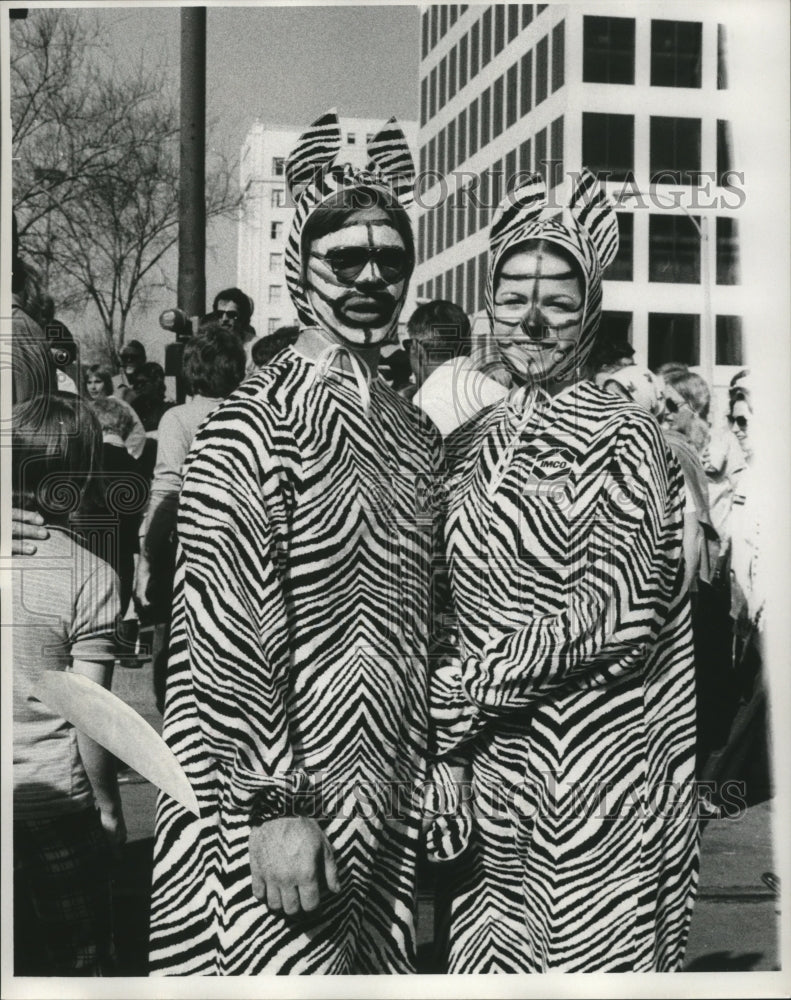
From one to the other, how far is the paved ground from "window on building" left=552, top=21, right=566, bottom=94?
6.20 feet

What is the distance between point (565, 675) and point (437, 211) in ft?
4.06

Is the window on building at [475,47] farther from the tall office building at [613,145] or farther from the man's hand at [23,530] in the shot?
the man's hand at [23,530]

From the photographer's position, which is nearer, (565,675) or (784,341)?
(565,675)

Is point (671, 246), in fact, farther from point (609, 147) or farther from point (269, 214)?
point (269, 214)

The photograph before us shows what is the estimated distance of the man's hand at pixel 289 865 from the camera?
319 cm

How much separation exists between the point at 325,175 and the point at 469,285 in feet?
1.52

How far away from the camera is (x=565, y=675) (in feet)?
11.0

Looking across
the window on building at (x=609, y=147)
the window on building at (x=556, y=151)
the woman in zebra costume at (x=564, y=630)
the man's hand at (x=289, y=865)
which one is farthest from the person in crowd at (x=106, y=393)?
the window on building at (x=609, y=147)

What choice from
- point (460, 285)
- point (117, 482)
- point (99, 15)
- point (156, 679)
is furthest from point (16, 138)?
point (156, 679)

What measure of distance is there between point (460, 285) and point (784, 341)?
2.95 ft

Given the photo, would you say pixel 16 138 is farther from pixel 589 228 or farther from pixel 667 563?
pixel 667 563

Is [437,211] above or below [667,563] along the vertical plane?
above

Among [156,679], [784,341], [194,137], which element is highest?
[194,137]

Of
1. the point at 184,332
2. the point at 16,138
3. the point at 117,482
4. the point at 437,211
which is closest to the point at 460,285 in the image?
the point at 437,211
